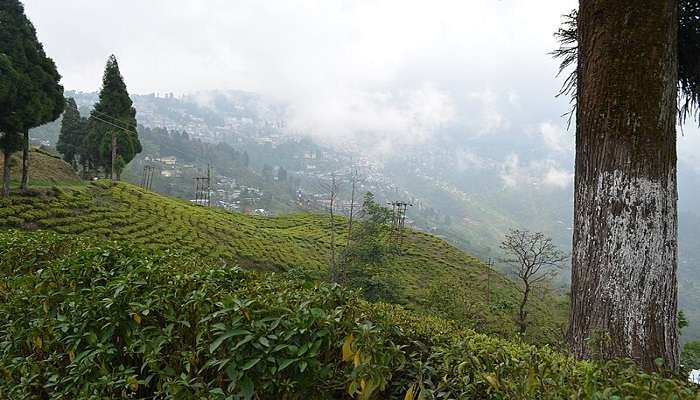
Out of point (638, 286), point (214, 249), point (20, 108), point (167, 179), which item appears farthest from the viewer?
point (167, 179)

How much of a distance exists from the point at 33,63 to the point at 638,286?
22.3 meters

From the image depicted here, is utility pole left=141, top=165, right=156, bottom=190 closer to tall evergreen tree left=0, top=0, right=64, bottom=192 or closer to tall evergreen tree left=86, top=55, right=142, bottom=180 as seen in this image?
tall evergreen tree left=86, top=55, right=142, bottom=180

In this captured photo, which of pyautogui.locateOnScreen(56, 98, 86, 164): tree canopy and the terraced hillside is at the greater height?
pyautogui.locateOnScreen(56, 98, 86, 164): tree canopy

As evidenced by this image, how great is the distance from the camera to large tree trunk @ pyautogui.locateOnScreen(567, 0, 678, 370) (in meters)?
2.21

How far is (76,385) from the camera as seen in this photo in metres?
2.01

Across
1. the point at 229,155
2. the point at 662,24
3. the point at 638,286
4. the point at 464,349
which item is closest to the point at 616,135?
the point at 662,24

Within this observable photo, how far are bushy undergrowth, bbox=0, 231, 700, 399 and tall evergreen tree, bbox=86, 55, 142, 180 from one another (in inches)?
1194

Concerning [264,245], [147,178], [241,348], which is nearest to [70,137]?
[147,178]

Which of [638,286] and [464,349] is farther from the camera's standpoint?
[638,286]

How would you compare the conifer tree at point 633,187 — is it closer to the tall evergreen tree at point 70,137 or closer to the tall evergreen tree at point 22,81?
the tall evergreen tree at point 22,81

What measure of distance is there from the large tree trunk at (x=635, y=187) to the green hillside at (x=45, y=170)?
91.2 ft

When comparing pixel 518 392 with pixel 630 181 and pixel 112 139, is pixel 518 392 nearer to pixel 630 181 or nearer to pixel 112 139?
pixel 630 181

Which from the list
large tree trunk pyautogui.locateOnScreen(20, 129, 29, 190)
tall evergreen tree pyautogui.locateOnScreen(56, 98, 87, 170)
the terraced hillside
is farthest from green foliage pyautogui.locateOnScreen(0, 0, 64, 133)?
tall evergreen tree pyautogui.locateOnScreen(56, 98, 87, 170)

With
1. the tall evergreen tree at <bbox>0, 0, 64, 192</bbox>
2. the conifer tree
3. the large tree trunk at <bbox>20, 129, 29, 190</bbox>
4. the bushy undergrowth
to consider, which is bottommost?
the bushy undergrowth
